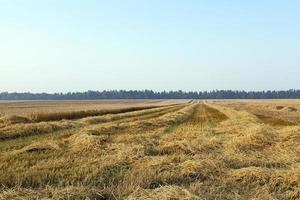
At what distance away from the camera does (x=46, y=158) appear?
44.8 ft

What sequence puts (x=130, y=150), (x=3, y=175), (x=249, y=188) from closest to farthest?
(x=249, y=188) → (x=3, y=175) → (x=130, y=150)

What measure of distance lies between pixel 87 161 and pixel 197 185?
177 inches

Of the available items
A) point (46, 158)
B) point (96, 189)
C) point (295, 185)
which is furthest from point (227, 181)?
point (46, 158)

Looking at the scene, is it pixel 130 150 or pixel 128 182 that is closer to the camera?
pixel 128 182

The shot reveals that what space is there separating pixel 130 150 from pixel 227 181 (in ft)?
14.6

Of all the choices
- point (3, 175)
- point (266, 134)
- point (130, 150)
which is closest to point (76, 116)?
point (266, 134)

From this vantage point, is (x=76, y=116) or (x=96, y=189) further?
(x=76, y=116)

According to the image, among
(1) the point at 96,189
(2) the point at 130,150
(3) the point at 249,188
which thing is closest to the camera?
(1) the point at 96,189

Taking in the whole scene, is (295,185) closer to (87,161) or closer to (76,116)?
(87,161)

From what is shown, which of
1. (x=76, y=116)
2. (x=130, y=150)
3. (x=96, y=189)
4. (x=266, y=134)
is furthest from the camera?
(x=76, y=116)

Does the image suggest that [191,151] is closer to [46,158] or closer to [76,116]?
[46,158]

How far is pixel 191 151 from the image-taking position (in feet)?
46.2

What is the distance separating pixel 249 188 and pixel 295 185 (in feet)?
3.25

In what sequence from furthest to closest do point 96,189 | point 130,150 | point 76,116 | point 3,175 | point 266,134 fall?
point 76,116 < point 266,134 < point 130,150 < point 3,175 < point 96,189
